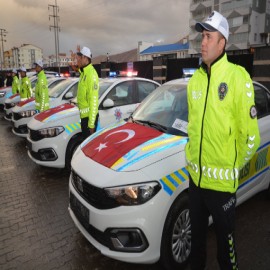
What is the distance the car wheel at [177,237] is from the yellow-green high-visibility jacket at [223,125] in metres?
0.57

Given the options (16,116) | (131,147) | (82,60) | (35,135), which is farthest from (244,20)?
(131,147)

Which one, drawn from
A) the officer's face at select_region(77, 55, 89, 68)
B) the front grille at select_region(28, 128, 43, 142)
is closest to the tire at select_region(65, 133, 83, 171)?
the front grille at select_region(28, 128, 43, 142)

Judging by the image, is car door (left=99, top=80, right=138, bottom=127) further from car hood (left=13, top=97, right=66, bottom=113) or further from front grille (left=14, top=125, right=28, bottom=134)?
front grille (left=14, top=125, right=28, bottom=134)

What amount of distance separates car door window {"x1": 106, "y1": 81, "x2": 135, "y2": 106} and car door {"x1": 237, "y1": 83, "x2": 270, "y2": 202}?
283 centimetres

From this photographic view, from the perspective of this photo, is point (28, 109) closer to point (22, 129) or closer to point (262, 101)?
point (22, 129)

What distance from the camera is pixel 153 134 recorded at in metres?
3.09

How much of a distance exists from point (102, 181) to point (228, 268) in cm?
123

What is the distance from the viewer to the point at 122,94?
593 centimetres

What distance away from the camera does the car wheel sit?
8.23 feet

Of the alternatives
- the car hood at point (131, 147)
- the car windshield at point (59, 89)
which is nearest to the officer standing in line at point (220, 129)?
the car hood at point (131, 147)

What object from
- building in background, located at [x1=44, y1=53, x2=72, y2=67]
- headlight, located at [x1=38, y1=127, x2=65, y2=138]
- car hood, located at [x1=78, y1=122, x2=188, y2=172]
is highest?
building in background, located at [x1=44, y1=53, x2=72, y2=67]

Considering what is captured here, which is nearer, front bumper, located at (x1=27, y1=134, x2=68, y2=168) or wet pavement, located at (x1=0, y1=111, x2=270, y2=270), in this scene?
wet pavement, located at (x1=0, y1=111, x2=270, y2=270)

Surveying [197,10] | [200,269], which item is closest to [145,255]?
[200,269]

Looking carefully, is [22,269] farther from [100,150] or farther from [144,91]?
[144,91]
